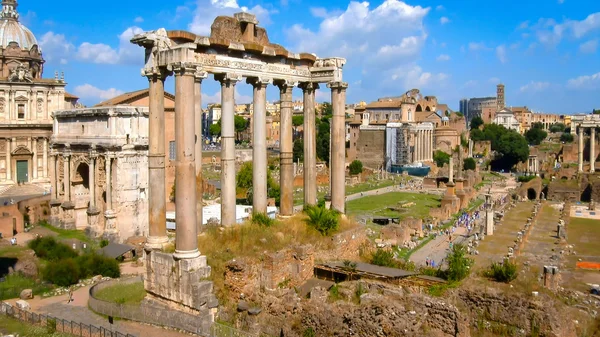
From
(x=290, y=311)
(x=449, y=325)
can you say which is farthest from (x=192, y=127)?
(x=449, y=325)

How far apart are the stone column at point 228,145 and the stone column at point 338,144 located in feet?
10.8

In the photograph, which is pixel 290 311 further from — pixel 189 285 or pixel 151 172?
pixel 151 172

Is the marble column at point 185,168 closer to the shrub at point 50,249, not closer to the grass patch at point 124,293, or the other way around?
the grass patch at point 124,293

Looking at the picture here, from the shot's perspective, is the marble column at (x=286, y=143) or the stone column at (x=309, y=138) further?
the stone column at (x=309, y=138)

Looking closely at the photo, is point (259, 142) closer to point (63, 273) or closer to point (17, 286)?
point (63, 273)

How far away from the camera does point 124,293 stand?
15.8 meters

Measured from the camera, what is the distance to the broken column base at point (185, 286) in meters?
12.0

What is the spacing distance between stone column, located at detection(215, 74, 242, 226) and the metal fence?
4.27 m

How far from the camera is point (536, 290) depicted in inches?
457

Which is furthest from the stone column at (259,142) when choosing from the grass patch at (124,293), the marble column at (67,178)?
the marble column at (67,178)

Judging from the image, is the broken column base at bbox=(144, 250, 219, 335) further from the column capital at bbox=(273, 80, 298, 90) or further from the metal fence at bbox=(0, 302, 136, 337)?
the column capital at bbox=(273, 80, 298, 90)

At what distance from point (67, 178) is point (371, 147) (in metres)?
62.0

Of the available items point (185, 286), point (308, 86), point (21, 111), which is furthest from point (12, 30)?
point (185, 286)

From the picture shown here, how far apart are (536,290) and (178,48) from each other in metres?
9.15
